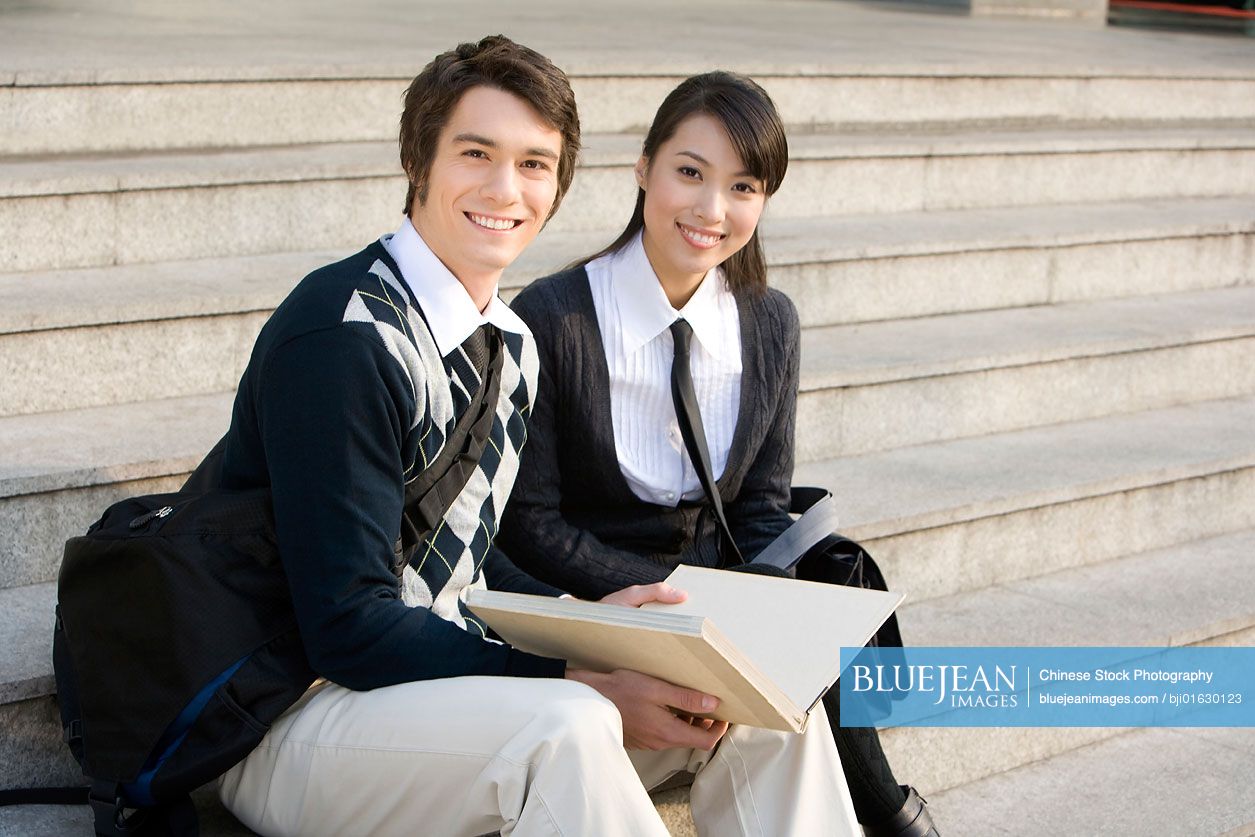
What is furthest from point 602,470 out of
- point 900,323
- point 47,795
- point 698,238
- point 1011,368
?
→ point 900,323

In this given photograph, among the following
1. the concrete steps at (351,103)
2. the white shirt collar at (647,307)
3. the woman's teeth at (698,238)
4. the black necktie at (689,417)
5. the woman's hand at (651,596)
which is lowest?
the woman's hand at (651,596)

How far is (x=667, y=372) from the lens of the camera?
2637mm

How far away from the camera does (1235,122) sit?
5.70 m

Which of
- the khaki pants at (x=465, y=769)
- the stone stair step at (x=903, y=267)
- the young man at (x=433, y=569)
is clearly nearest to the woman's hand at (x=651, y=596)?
the young man at (x=433, y=569)

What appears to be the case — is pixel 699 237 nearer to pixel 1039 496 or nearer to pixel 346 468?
pixel 346 468

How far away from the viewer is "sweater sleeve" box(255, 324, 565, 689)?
72.8 inches

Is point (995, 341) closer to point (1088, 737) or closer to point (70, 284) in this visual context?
point (1088, 737)

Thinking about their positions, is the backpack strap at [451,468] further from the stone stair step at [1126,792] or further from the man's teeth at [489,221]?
the stone stair step at [1126,792]

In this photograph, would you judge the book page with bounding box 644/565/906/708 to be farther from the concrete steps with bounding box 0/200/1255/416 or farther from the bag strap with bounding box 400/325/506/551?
the concrete steps with bounding box 0/200/1255/416

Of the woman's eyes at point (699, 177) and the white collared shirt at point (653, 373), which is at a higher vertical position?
the woman's eyes at point (699, 177)

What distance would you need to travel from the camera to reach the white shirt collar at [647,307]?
2609 millimetres

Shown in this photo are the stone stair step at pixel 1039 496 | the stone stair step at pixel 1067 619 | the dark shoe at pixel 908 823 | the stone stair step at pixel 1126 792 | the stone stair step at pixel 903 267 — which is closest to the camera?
the dark shoe at pixel 908 823

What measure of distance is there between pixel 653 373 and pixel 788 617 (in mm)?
642

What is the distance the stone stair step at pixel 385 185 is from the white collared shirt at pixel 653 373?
113 centimetres
